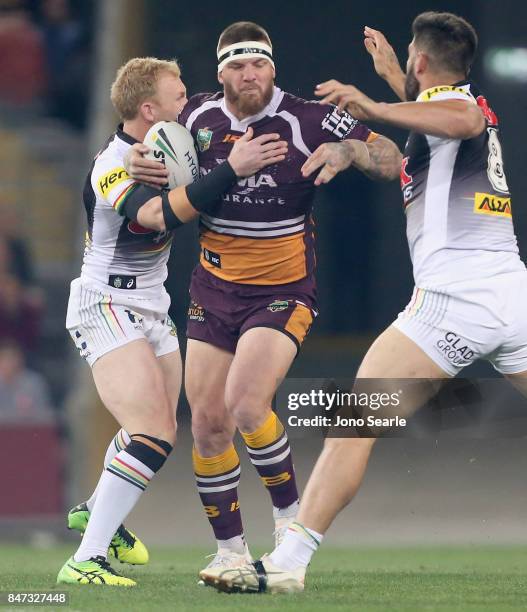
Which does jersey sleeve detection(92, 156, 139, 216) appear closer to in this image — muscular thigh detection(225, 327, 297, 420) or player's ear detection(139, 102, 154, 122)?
player's ear detection(139, 102, 154, 122)

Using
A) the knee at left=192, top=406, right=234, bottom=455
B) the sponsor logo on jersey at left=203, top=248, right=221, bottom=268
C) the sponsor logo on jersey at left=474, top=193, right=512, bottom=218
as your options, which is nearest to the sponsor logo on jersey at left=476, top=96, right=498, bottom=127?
the sponsor logo on jersey at left=474, top=193, right=512, bottom=218

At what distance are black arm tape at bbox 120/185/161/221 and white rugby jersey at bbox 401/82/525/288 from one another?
1.16 m

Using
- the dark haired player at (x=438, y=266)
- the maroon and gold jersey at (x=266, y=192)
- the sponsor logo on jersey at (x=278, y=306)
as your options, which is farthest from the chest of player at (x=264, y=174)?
the dark haired player at (x=438, y=266)

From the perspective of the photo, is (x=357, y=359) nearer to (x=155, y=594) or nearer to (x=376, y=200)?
(x=376, y=200)

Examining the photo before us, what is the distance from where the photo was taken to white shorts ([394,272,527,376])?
5352mm

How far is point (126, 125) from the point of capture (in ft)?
20.9

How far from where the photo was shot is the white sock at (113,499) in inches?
233

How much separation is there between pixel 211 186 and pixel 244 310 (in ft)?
2.16

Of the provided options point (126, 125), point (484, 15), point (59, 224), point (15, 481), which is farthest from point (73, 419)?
point (484, 15)

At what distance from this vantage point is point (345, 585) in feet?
19.4

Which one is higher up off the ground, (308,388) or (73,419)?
(308,388)

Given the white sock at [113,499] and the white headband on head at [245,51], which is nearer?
the white sock at [113,499]

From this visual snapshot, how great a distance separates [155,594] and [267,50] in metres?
2.34

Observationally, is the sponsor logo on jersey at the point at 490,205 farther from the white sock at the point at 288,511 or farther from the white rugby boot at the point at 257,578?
the white sock at the point at 288,511
